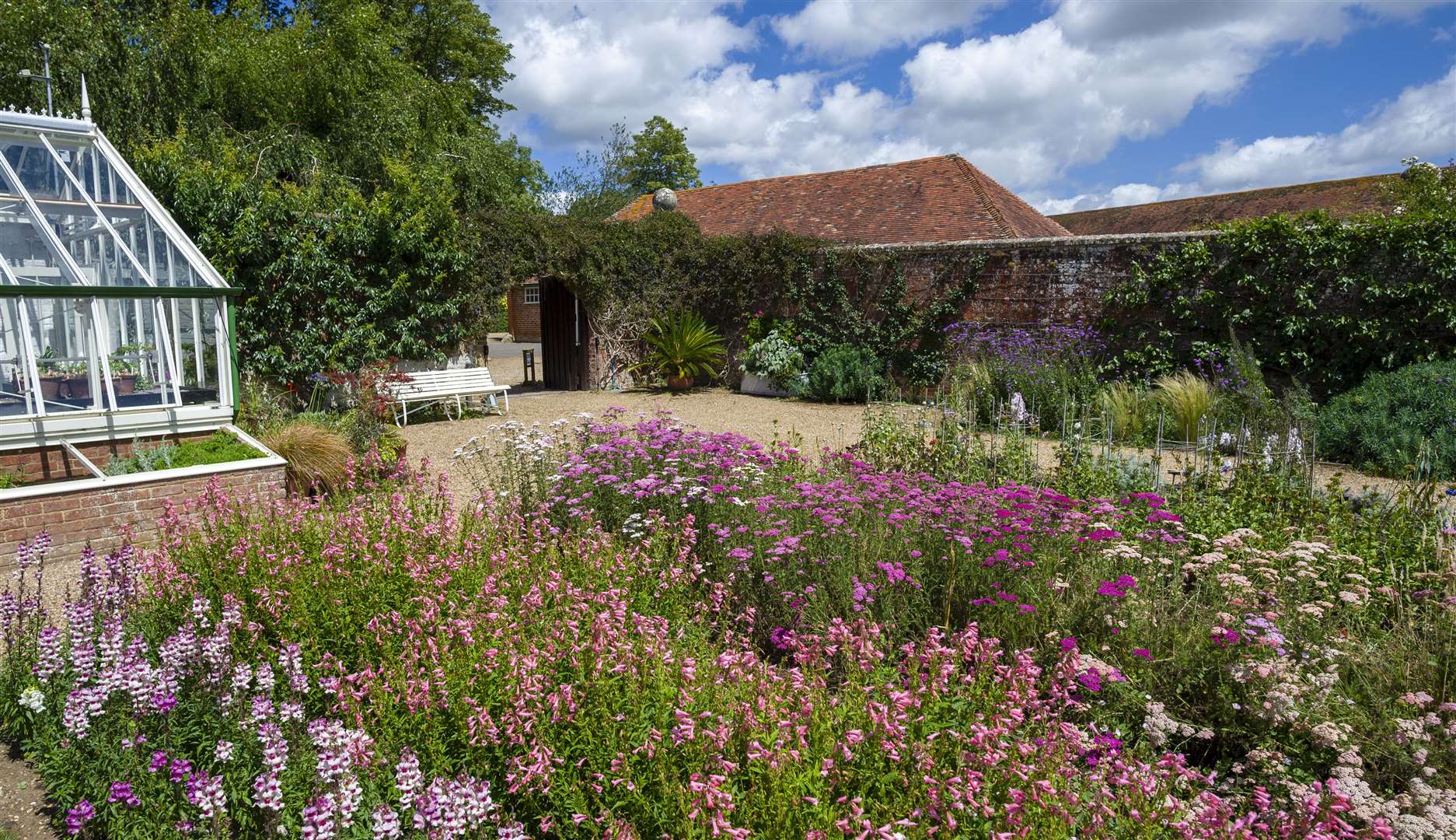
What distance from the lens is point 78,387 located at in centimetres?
668

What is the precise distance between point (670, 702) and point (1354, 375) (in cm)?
1050

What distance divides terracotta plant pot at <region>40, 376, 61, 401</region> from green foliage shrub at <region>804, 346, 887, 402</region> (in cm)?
944

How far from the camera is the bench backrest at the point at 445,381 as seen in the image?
10.8 meters

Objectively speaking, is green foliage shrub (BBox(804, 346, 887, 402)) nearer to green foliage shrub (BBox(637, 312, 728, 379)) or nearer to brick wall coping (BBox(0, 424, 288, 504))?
green foliage shrub (BBox(637, 312, 728, 379))

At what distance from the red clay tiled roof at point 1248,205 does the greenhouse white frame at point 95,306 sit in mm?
17235

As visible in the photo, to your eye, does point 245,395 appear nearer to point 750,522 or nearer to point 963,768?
point 750,522

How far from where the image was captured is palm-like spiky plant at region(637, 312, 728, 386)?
1421 centimetres

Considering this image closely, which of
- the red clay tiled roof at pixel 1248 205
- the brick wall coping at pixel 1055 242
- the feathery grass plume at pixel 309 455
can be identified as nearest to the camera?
the feathery grass plume at pixel 309 455

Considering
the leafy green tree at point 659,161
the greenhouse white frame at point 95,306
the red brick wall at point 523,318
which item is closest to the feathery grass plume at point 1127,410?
the greenhouse white frame at point 95,306

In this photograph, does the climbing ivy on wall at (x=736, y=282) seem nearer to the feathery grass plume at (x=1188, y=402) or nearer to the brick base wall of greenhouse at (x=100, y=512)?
the feathery grass plume at (x=1188, y=402)

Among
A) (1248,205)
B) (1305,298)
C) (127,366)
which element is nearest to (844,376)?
(1305,298)

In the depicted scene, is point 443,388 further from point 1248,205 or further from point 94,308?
point 1248,205

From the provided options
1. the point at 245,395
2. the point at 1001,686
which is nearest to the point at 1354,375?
the point at 1001,686

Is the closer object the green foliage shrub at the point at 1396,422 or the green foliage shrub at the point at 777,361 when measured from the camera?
the green foliage shrub at the point at 1396,422
